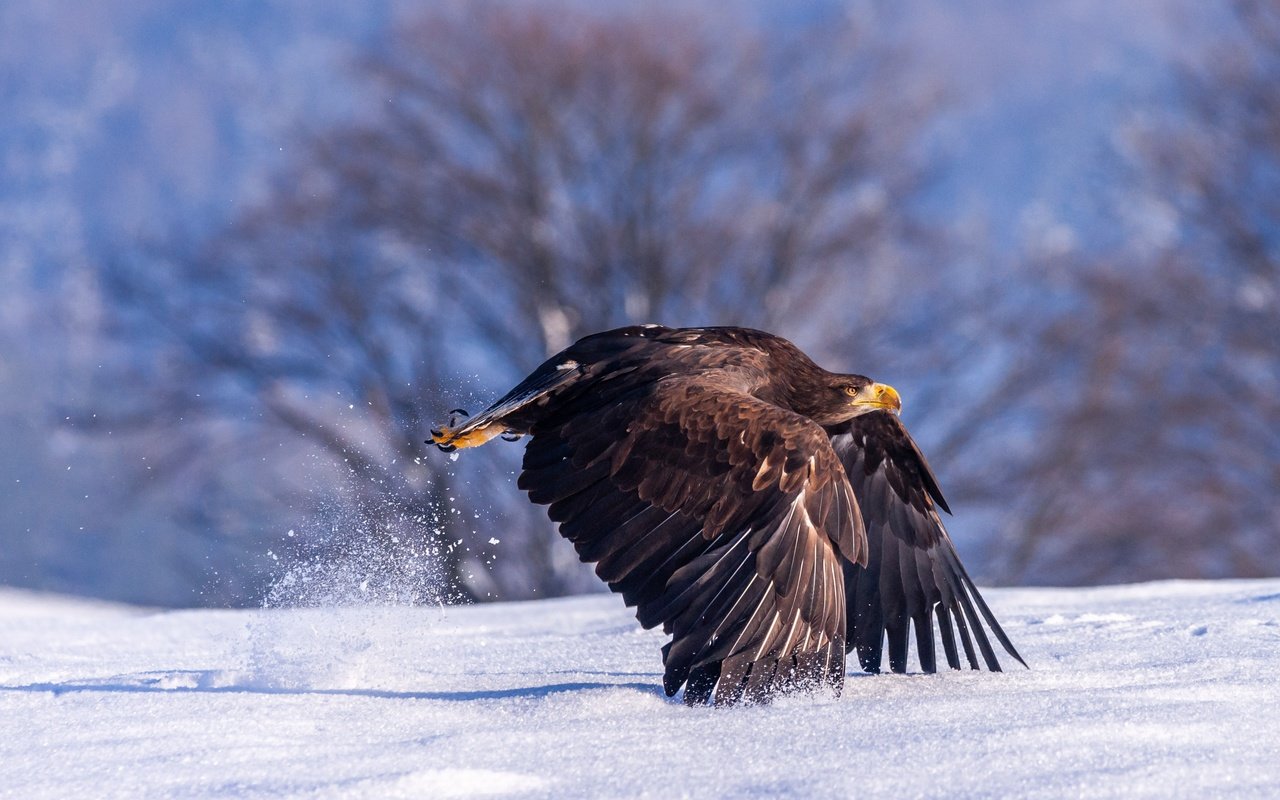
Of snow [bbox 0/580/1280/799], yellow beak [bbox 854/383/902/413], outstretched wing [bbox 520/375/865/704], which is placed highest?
yellow beak [bbox 854/383/902/413]

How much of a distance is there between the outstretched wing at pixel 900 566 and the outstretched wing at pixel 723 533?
2.06 feet

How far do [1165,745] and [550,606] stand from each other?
175 inches

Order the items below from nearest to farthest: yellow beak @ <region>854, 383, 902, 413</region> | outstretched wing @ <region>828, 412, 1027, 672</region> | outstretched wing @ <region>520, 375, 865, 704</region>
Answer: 1. outstretched wing @ <region>520, 375, 865, 704</region>
2. outstretched wing @ <region>828, 412, 1027, 672</region>
3. yellow beak @ <region>854, 383, 902, 413</region>

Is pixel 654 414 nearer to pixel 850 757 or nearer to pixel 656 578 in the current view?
pixel 656 578

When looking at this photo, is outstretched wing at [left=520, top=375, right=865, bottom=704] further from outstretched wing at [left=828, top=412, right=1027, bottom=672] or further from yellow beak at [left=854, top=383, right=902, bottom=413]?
yellow beak at [left=854, top=383, right=902, bottom=413]

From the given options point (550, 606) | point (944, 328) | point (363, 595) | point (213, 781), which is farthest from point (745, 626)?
point (944, 328)

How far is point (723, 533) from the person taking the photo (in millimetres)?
3402

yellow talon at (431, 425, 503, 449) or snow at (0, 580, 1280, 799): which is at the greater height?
yellow talon at (431, 425, 503, 449)

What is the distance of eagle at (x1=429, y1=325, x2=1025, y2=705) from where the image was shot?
3.32m

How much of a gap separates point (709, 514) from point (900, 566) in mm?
1039

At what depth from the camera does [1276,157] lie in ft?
55.2

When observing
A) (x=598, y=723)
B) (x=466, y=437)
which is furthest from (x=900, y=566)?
(x=598, y=723)

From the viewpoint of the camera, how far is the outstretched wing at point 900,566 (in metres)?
4.04

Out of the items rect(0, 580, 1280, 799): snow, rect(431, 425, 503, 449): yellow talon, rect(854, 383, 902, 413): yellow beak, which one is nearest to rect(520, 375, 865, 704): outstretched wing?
rect(0, 580, 1280, 799): snow
